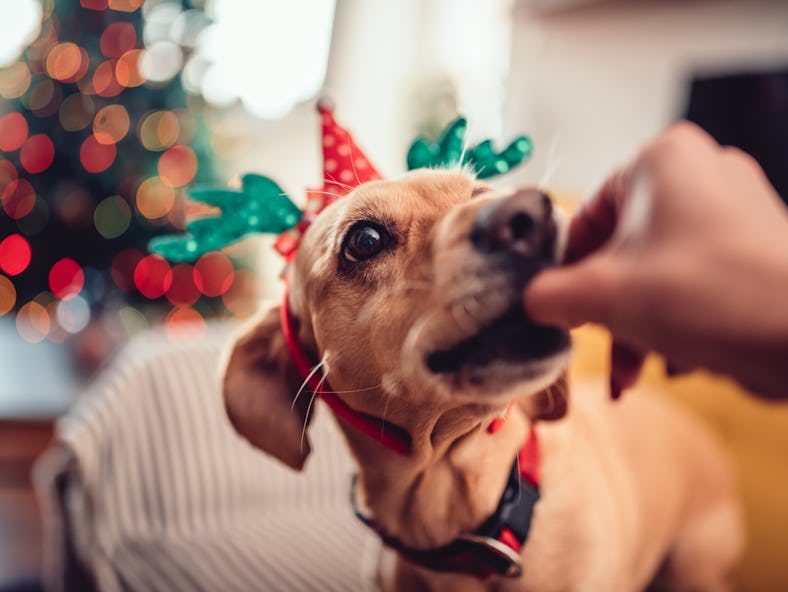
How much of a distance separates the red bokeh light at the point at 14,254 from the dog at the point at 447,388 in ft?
9.27

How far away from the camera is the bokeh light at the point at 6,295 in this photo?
335cm

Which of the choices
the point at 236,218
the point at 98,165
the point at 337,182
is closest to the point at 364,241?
the point at 337,182

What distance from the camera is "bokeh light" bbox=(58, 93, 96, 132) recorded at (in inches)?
124

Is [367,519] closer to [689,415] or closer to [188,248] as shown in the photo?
[188,248]

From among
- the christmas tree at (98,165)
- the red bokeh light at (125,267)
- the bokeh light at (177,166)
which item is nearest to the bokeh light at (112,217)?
the christmas tree at (98,165)

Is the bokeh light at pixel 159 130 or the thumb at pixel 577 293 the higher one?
the thumb at pixel 577 293

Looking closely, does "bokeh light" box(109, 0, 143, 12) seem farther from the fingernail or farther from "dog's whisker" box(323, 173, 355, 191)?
the fingernail

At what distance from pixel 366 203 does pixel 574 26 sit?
9.54ft

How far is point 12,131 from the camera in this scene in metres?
3.17

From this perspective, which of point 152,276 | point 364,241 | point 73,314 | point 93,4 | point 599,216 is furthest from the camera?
point 73,314

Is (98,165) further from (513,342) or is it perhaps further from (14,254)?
(513,342)

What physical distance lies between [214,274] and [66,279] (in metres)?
0.84

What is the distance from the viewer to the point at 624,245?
469 millimetres

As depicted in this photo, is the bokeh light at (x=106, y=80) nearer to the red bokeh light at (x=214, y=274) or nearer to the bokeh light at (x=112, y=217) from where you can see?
the bokeh light at (x=112, y=217)
